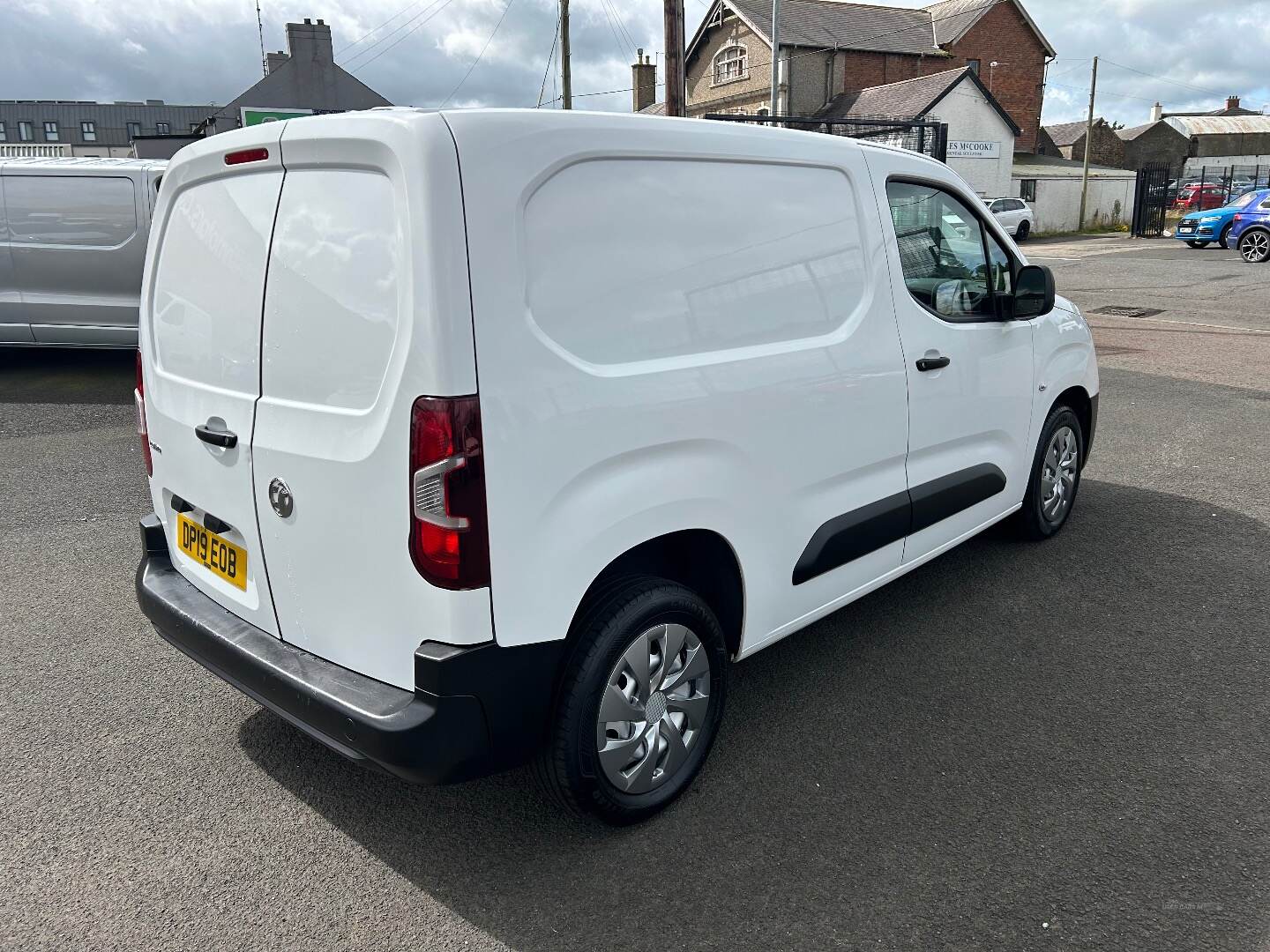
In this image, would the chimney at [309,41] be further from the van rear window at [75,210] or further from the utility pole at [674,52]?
the van rear window at [75,210]

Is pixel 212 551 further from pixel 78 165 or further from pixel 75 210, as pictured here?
pixel 78 165

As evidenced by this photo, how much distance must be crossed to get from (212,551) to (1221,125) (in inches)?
3642

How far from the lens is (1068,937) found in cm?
234

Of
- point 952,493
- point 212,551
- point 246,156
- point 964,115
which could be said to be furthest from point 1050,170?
point 212,551

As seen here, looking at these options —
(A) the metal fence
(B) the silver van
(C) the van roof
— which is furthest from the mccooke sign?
(B) the silver van

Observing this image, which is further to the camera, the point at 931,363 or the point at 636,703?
the point at 931,363

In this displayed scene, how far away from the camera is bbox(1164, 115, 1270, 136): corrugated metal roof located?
75.8 meters

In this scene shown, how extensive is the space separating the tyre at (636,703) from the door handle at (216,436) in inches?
42.5

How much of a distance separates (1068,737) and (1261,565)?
213 centimetres

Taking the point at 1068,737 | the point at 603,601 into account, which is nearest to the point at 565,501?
the point at 603,601

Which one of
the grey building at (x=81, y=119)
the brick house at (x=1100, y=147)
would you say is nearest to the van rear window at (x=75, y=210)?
the brick house at (x=1100, y=147)

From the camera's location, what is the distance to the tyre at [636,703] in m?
2.54

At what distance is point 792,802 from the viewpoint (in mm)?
2898

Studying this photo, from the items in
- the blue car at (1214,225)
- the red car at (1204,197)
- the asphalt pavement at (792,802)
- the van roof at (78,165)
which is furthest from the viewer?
the red car at (1204,197)
